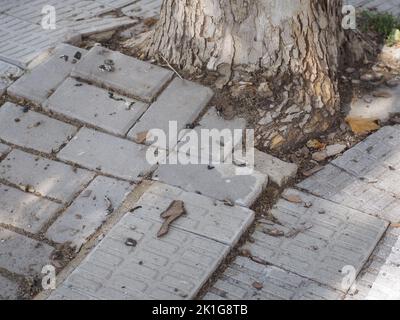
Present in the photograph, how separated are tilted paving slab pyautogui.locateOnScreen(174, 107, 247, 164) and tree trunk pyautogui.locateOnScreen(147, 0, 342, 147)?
154 millimetres

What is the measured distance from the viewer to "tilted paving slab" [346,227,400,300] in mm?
3674

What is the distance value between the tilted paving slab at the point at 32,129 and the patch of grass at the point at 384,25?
7.63 feet

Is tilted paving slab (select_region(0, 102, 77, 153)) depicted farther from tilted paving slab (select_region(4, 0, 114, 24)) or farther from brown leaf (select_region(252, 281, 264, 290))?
brown leaf (select_region(252, 281, 264, 290))

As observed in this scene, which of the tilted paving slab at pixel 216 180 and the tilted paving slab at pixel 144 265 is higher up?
the tilted paving slab at pixel 216 180

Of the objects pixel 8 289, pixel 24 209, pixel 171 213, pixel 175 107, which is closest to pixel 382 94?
pixel 175 107

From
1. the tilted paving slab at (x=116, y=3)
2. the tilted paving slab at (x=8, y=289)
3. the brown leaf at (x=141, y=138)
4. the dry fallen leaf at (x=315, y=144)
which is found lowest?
the tilted paving slab at (x=8, y=289)

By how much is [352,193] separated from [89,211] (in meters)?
1.47

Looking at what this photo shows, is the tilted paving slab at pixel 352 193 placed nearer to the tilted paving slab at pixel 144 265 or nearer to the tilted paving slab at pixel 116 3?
the tilted paving slab at pixel 144 265

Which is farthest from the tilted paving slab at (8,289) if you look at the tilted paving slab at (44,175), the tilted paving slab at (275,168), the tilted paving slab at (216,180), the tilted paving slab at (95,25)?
the tilted paving slab at (95,25)

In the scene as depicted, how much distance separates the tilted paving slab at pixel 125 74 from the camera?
15.4 feet

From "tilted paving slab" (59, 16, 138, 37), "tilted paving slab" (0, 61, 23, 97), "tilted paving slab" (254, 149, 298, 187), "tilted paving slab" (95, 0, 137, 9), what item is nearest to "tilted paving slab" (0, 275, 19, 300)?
"tilted paving slab" (254, 149, 298, 187)

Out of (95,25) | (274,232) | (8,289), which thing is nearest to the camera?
(8,289)

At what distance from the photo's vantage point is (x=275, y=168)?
429cm

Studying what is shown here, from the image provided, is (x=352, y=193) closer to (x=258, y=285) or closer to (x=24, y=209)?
(x=258, y=285)
